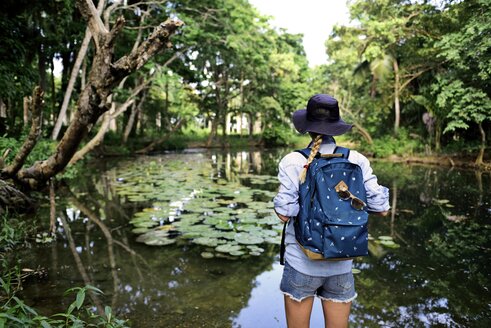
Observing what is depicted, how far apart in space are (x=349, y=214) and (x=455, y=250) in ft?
11.7

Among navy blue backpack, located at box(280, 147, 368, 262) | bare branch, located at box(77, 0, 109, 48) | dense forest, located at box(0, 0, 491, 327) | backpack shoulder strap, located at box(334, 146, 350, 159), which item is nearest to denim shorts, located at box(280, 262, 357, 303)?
navy blue backpack, located at box(280, 147, 368, 262)

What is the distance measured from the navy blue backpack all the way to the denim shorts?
17 cm

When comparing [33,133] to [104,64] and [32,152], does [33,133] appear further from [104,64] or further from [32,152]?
[32,152]

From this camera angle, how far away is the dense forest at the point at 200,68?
3.96 m

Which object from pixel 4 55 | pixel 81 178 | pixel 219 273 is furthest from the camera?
pixel 81 178

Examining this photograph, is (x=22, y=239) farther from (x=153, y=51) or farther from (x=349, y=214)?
(x=349, y=214)

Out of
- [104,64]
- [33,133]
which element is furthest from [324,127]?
[33,133]

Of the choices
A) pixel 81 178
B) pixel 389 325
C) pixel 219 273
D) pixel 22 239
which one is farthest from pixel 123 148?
pixel 389 325

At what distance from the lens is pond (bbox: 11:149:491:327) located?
2.81 meters

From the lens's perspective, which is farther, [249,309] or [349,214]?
[249,309]

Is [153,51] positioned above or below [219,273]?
above

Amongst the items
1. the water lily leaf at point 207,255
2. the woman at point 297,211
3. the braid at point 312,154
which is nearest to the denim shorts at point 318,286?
the woman at point 297,211

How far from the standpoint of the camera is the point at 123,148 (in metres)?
18.2

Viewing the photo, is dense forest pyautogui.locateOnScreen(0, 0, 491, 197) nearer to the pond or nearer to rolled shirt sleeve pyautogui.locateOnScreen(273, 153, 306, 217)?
the pond
